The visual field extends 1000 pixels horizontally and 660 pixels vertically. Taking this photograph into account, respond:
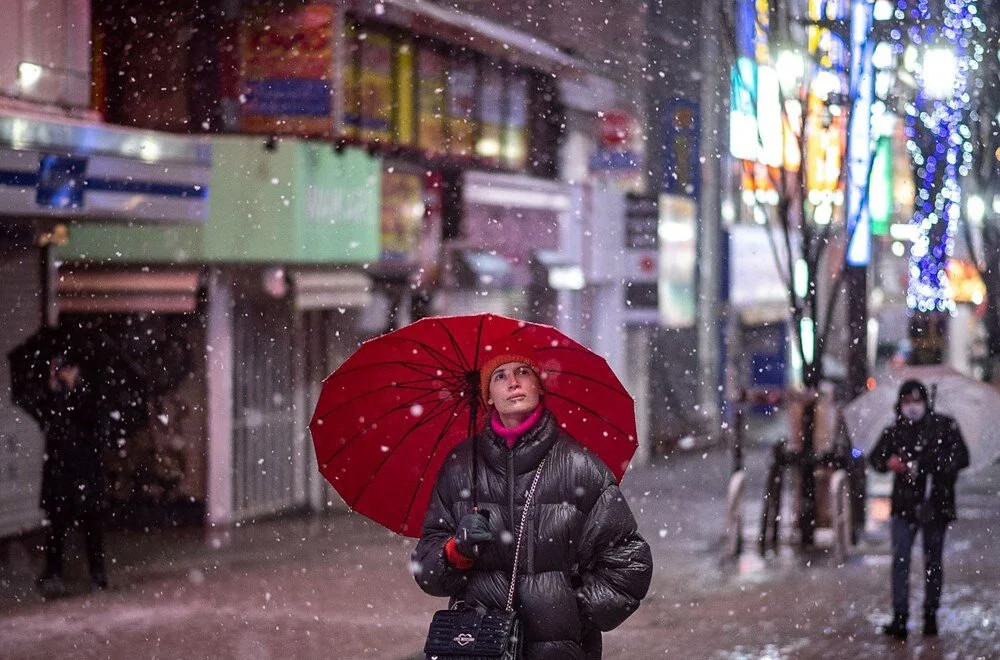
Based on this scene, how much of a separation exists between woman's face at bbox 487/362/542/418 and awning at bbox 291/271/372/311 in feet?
38.9

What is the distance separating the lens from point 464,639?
5.13 metres

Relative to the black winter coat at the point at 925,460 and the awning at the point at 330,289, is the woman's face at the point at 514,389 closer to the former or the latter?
the black winter coat at the point at 925,460

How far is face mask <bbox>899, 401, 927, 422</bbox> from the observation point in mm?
10484

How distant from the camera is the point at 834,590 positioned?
12.9 m

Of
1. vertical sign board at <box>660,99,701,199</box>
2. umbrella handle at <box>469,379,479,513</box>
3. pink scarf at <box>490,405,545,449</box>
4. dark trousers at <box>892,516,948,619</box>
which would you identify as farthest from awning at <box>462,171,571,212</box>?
pink scarf at <box>490,405,545,449</box>

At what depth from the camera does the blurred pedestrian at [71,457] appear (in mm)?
11867

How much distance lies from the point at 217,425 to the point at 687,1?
637 inches

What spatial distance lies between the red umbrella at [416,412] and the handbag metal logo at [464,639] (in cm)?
73

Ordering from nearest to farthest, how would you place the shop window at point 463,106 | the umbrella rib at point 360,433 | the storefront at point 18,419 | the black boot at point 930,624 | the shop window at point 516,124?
the umbrella rib at point 360,433 < the black boot at point 930,624 < the storefront at point 18,419 < the shop window at point 463,106 < the shop window at point 516,124

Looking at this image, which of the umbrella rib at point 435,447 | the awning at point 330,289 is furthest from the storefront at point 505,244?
the umbrella rib at point 435,447

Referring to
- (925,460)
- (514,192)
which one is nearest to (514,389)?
(925,460)

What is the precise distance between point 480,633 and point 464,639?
0.06 meters

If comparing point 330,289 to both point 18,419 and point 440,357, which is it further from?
point 440,357

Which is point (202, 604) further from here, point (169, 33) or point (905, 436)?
point (169, 33)
